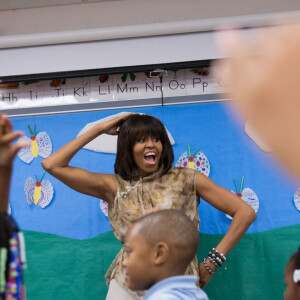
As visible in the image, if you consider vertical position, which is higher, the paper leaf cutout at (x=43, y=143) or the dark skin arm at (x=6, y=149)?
the paper leaf cutout at (x=43, y=143)

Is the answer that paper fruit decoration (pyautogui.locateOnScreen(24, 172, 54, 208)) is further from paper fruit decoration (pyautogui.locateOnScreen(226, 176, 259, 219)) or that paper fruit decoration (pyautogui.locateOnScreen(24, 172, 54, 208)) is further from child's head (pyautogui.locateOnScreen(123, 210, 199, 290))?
child's head (pyautogui.locateOnScreen(123, 210, 199, 290))

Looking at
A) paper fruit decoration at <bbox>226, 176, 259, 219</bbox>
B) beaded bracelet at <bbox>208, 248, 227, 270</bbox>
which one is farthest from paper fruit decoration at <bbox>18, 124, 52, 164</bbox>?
beaded bracelet at <bbox>208, 248, 227, 270</bbox>

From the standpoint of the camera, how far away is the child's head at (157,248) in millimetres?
1535

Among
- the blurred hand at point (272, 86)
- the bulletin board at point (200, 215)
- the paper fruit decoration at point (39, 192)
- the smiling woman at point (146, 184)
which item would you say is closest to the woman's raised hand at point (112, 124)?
the smiling woman at point (146, 184)

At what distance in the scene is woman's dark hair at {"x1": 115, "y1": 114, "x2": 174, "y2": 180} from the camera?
7.81ft

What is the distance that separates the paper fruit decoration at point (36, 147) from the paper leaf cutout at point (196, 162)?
0.82 m

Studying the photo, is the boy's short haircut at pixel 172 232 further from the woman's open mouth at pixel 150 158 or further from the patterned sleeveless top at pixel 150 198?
the woman's open mouth at pixel 150 158

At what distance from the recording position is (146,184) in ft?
7.57

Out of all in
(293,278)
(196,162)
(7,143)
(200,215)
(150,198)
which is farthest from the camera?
(196,162)

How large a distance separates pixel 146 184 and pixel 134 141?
22 cm

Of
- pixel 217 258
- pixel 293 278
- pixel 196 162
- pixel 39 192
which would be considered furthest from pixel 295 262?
pixel 39 192

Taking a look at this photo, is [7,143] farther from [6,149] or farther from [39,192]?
[39,192]

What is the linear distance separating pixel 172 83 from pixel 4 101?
107 centimetres

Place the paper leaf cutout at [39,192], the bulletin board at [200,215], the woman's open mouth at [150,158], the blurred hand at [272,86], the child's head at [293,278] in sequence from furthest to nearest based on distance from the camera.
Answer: the paper leaf cutout at [39,192]
the bulletin board at [200,215]
the woman's open mouth at [150,158]
the child's head at [293,278]
the blurred hand at [272,86]
